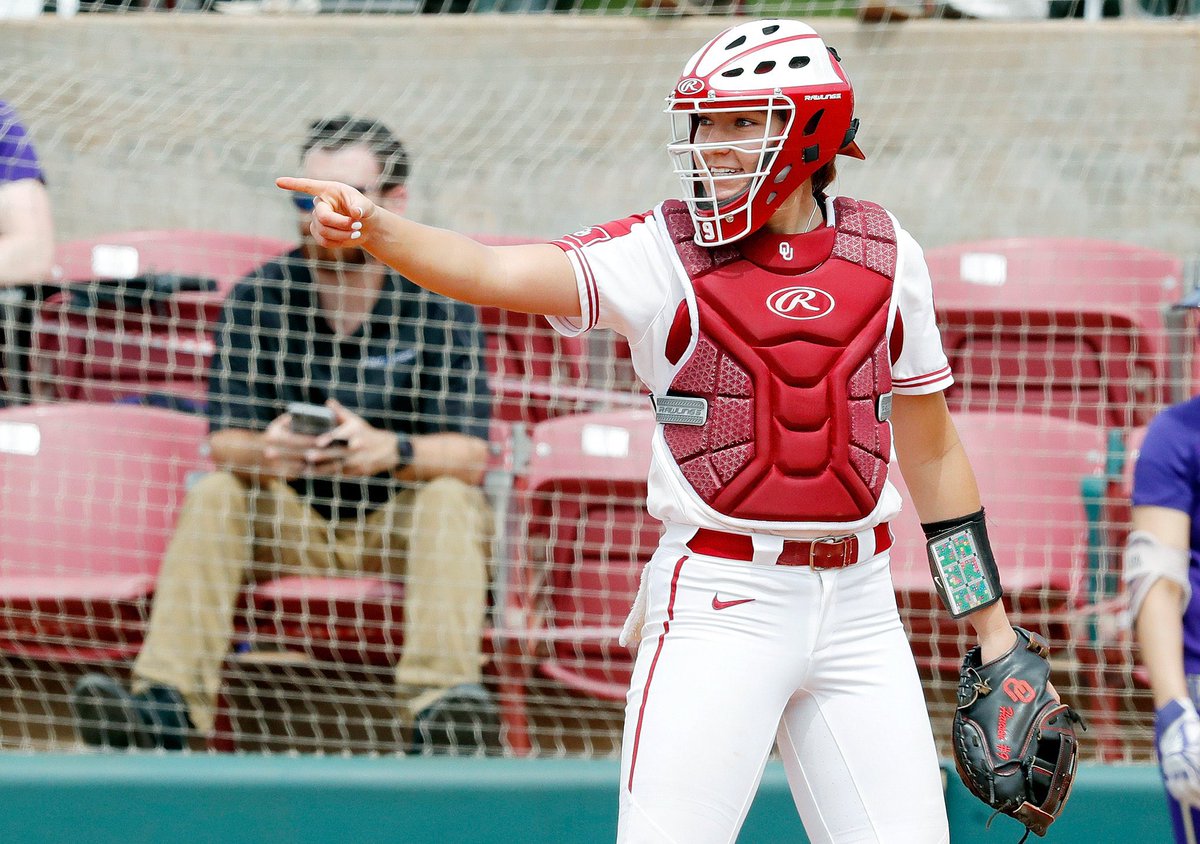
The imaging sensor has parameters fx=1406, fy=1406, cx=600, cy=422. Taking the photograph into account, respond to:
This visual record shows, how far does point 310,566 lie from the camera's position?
3949 millimetres

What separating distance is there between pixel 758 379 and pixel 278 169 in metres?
3.40

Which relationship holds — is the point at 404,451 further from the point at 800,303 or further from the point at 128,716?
the point at 800,303


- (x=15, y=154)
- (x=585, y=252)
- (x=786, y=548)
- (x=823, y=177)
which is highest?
(x=15, y=154)

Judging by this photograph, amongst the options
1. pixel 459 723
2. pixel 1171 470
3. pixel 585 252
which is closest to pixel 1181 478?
pixel 1171 470

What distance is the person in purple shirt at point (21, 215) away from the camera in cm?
398

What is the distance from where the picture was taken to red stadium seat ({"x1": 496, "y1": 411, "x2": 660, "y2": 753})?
388cm

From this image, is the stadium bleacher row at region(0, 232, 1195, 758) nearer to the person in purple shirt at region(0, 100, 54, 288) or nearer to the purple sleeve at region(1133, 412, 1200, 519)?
the person in purple shirt at region(0, 100, 54, 288)

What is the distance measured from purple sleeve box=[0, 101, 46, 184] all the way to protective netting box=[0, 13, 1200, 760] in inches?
3.0

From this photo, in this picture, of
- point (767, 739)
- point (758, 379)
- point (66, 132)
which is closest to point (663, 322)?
point (758, 379)

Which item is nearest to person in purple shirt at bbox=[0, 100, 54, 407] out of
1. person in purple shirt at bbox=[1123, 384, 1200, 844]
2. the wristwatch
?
the wristwatch

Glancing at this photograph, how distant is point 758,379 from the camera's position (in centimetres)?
222

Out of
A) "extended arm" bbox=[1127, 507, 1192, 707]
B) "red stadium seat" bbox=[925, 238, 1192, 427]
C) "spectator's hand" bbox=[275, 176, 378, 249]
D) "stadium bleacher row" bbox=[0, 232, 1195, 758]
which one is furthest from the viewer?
"red stadium seat" bbox=[925, 238, 1192, 427]

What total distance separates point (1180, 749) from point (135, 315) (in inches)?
131

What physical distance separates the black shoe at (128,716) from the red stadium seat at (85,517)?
254mm
